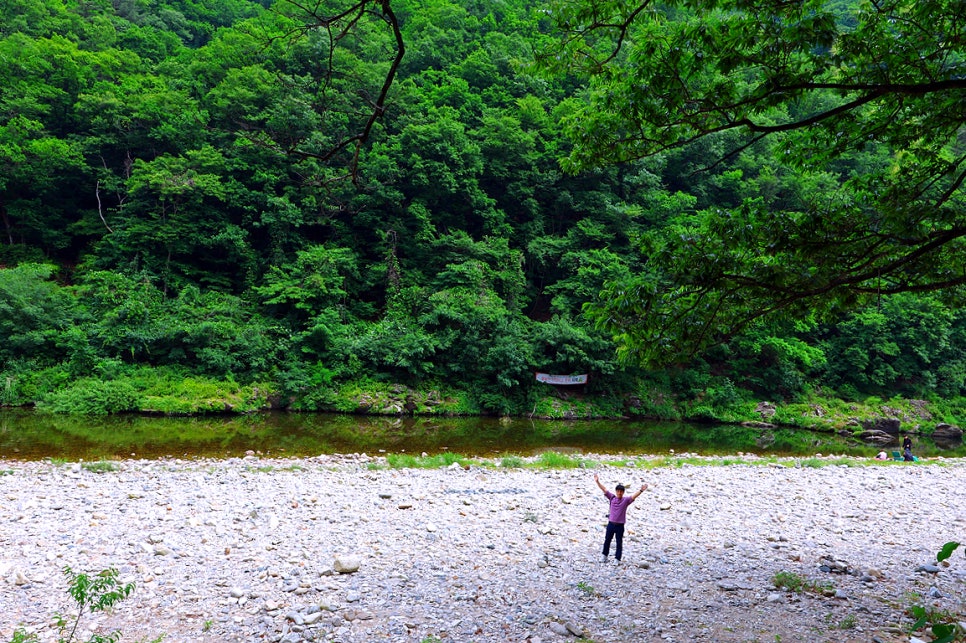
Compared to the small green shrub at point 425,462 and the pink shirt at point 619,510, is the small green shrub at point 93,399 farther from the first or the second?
the pink shirt at point 619,510

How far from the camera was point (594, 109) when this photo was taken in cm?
460

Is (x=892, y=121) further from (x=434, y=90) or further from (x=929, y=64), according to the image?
(x=434, y=90)

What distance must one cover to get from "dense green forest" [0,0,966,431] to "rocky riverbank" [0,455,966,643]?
10042 millimetres

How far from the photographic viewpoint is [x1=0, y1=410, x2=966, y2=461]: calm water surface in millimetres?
13062

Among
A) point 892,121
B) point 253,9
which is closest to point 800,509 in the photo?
point 892,121

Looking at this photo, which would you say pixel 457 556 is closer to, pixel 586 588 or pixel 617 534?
pixel 586 588

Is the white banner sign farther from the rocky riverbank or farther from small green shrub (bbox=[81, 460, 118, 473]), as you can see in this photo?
small green shrub (bbox=[81, 460, 118, 473])

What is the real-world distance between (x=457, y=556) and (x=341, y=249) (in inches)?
829

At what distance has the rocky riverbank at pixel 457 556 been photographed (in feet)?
15.2

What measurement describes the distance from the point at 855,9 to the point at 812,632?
5399 millimetres

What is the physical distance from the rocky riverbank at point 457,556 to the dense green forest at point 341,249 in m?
10.0

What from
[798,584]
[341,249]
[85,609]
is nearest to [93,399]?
[341,249]

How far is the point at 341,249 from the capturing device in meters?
25.1

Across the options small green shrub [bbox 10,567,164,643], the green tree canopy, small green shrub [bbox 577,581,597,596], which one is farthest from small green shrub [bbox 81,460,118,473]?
the green tree canopy
